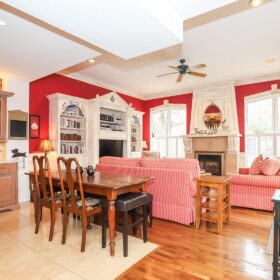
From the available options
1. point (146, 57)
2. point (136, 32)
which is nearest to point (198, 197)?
point (136, 32)

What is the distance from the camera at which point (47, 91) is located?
5539 mm

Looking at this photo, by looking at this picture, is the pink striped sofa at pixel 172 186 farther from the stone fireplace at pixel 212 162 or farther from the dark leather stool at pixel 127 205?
the stone fireplace at pixel 212 162

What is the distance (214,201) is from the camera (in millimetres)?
3549

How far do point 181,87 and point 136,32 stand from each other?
204 inches

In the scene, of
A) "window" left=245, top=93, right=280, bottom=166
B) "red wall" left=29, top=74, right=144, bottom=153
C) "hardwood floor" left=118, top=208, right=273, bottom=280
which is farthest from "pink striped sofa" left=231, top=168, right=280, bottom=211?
"red wall" left=29, top=74, right=144, bottom=153

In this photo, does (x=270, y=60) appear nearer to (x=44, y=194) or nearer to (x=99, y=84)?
(x=99, y=84)

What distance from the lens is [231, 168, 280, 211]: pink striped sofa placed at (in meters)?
3.91

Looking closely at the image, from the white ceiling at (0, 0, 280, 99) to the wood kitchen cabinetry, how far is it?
1.85 metres

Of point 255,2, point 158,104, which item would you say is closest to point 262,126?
point 158,104

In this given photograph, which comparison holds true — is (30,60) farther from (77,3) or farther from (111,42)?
(77,3)

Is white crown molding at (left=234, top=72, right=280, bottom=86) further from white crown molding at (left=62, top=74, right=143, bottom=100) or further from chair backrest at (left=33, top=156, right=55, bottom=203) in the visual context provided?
chair backrest at (left=33, top=156, right=55, bottom=203)

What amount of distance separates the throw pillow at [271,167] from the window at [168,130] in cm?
361

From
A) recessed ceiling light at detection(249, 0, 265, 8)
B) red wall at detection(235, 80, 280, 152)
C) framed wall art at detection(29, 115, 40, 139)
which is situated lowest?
framed wall art at detection(29, 115, 40, 139)

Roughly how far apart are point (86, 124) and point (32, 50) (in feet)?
9.40
